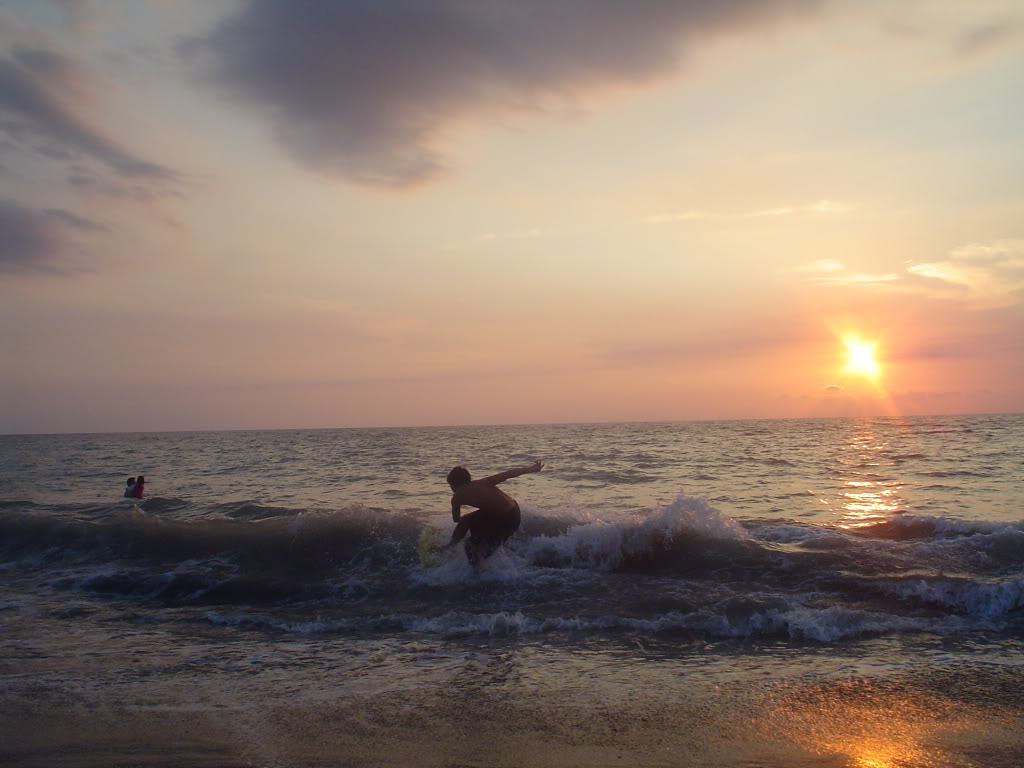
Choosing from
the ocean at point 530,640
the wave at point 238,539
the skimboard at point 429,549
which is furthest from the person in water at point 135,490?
the skimboard at point 429,549

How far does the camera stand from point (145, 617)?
9383 millimetres

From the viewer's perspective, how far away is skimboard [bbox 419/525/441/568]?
10.9 meters

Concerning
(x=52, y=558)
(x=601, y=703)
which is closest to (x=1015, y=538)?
(x=601, y=703)

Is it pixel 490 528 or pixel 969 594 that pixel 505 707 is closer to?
pixel 490 528

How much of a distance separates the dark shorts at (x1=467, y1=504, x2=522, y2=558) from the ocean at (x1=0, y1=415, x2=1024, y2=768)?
404mm

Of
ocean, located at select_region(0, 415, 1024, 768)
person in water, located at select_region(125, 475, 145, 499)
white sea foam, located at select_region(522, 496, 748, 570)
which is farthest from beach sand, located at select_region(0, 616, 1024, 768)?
person in water, located at select_region(125, 475, 145, 499)

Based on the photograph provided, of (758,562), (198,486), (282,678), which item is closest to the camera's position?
(282,678)

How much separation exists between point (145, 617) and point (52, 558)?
624cm

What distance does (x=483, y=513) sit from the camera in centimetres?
1014

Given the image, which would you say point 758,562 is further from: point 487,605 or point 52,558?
point 52,558

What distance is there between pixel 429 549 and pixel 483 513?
1461 millimetres

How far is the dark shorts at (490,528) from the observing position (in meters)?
10.2

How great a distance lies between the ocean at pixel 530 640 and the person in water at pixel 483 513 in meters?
0.45

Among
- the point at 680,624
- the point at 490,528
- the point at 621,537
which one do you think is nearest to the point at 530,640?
the point at 680,624
